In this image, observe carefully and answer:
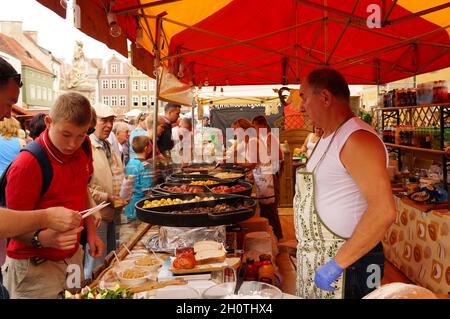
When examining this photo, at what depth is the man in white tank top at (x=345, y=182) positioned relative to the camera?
5.17ft

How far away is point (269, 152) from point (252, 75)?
1.75m

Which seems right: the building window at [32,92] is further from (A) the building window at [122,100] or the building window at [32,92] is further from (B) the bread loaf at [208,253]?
(B) the bread loaf at [208,253]

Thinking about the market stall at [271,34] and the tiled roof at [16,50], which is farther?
the tiled roof at [16,50]

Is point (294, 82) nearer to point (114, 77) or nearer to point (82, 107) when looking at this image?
point (82, 107)

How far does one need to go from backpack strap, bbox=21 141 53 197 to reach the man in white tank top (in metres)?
1.24

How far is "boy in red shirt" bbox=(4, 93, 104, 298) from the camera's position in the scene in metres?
1.78

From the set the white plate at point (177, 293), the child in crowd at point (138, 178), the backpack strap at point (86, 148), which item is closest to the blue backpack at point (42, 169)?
the backpack strap at point (86, 148)

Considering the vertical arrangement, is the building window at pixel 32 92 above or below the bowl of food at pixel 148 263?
above

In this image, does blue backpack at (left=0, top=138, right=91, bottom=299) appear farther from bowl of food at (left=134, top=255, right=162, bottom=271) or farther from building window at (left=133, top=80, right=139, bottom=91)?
building window at (left=133, top=80, right=139, bottom=91)

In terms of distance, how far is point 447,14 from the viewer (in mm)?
4117

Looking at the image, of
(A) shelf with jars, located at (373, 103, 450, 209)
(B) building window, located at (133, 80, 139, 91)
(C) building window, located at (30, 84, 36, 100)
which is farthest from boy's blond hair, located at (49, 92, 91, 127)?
(B) building window, located at (133, 80, 139, 91)

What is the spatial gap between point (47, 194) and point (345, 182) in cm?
142

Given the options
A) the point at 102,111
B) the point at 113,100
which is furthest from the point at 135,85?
the point at 102,111

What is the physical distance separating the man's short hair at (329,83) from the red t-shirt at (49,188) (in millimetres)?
1294
